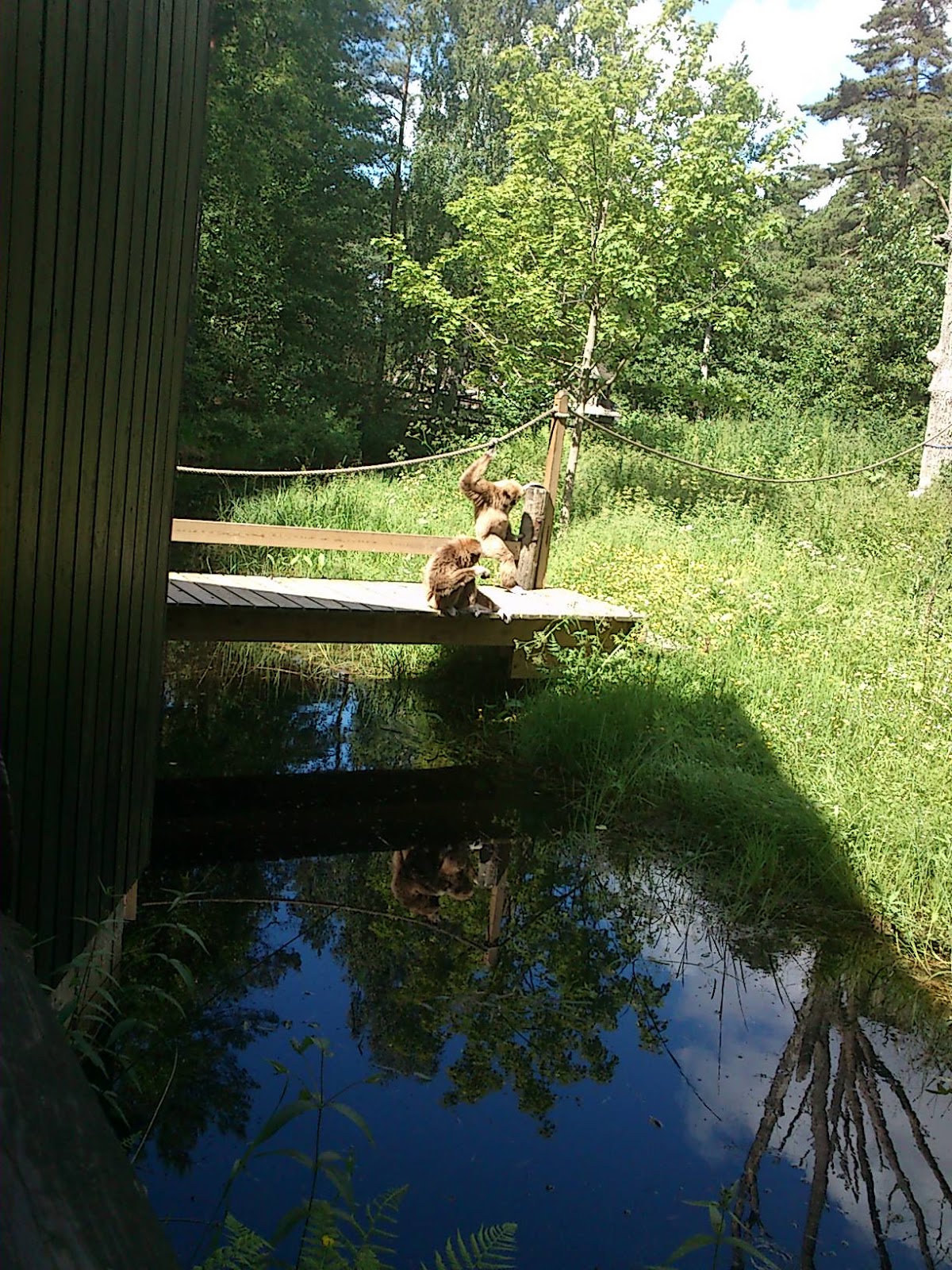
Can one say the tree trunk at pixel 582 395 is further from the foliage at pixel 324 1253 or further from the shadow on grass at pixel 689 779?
the foliage at pixel 324 1253

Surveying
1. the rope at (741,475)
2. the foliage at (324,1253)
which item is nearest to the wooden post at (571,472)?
the rope at (741,475)

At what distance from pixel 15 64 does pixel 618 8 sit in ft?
35.7

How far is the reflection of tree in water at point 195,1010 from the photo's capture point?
2855 millimetres

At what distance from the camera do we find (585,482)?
11.9 metres

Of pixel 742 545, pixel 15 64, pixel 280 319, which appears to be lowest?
pixel 742 545

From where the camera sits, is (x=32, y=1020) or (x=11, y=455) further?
(x=11, y=455)

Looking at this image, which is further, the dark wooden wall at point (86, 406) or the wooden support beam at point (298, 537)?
the wooden support beam at point (298, 537)

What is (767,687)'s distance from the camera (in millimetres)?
5977

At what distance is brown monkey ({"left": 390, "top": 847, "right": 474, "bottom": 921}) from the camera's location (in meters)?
4.33

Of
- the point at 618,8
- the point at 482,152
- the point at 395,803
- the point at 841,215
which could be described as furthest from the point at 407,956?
the point at 841,215

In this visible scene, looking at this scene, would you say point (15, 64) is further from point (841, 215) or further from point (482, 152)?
point (841, 215)

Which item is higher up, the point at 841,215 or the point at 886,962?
the point at 841,215

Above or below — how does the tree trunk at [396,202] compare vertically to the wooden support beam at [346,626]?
above

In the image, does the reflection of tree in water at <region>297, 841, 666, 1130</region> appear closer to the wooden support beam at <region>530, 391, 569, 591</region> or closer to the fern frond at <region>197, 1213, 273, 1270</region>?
the fern frond at <region>197, 1213, 273, 1270</region>
